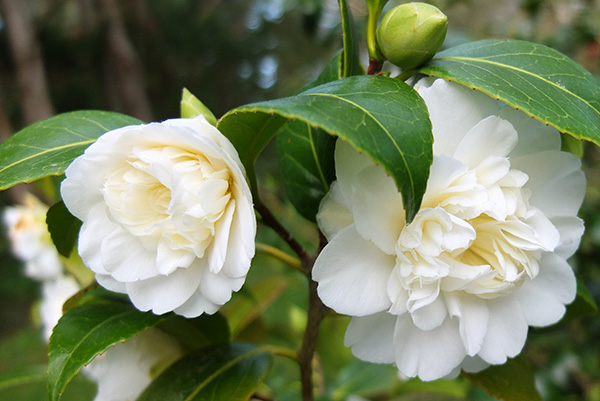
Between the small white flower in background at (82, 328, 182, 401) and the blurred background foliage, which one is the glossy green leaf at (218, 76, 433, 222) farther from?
the blurred background foliage

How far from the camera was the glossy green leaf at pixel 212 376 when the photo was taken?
569 mm

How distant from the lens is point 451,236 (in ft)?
1.36

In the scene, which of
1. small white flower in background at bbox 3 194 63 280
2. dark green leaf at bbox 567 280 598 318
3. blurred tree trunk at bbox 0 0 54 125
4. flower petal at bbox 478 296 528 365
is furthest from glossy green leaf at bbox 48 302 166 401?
blurred tree trunk at bbox 0 0 54 125

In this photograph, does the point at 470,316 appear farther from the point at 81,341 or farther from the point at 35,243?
the point at 35,243

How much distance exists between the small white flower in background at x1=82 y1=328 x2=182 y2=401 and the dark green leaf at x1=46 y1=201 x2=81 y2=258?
0.13 m

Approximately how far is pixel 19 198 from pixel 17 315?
12.0 ft

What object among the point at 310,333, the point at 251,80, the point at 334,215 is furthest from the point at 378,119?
the point at 251,80

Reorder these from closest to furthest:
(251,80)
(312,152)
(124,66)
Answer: (312,152), (124,66), (251,80)

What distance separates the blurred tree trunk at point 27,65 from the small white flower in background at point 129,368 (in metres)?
2.50

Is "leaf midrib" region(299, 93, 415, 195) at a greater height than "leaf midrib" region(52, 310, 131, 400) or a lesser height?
greater

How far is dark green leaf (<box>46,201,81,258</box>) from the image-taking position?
524mm

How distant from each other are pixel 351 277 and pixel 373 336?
0.27 ft

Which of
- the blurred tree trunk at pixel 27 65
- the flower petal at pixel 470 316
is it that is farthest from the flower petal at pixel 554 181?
the blurred tree trunk at pixel 27 65

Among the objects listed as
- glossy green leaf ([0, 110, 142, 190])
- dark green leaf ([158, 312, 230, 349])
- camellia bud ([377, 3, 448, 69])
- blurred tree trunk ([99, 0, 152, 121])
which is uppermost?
camellia bud ([377, 3, 448, 69])
